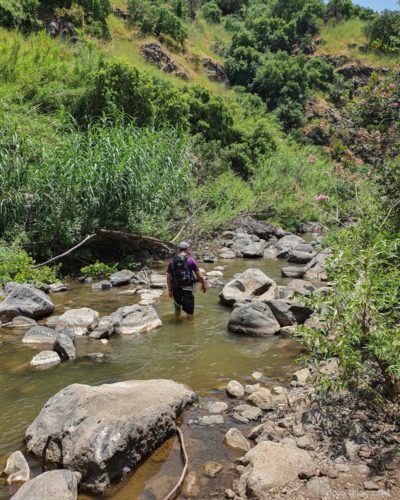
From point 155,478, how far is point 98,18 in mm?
29340

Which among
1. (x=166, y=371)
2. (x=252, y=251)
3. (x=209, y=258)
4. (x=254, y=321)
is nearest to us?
(x=166, y=371)

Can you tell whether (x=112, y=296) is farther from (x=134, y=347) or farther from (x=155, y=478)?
(x=155, y=478)

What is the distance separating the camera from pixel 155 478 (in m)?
3.48

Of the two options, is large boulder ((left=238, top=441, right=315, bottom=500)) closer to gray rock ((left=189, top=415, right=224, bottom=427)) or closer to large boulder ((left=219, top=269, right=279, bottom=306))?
gray rock ((left=189, top=415, right=224, bottom=427))

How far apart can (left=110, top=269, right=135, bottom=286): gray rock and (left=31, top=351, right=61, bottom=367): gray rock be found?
13.8 ft

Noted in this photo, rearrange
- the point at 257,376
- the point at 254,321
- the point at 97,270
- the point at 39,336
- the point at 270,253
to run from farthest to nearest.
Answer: the point at 270,253 < the point at 97,270 < the point at 254,321 < the point at 39,336 < the point at 257,376

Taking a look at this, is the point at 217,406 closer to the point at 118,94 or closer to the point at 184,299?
the point at 184,299

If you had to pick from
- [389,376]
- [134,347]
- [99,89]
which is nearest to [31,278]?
[134,347]

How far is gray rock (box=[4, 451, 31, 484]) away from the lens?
3.44 metres

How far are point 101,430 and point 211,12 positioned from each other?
53526 millimetres

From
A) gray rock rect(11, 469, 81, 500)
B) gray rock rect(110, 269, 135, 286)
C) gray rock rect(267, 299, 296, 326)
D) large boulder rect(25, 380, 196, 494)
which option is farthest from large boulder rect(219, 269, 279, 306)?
gray rock rect(11, 469, 81, 500)

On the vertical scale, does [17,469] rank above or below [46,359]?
above

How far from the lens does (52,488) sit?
299 centimetres

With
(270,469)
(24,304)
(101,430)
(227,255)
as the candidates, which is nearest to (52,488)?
(101,430)
